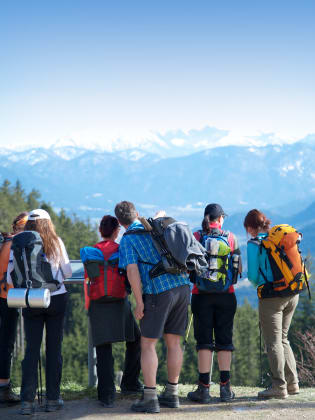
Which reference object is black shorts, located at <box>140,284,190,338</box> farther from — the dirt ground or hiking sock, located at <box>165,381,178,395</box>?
the dirt ground

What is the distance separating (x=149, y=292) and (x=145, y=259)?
34 cm

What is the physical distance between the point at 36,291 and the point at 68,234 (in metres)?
81.8

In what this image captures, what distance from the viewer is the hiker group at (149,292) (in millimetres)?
5484

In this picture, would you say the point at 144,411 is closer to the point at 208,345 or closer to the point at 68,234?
the point at 208,345

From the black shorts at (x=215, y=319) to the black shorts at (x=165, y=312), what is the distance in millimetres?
320

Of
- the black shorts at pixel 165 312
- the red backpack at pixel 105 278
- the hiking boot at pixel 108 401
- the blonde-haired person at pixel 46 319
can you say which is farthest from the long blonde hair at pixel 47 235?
the hiking boot at pixel 108 401

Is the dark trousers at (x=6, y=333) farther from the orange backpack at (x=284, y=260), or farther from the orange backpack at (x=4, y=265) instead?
the orange backpack at (x=284, y=260)

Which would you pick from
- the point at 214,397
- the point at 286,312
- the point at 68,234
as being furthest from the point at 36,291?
the point at 68,234

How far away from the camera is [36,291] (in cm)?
531

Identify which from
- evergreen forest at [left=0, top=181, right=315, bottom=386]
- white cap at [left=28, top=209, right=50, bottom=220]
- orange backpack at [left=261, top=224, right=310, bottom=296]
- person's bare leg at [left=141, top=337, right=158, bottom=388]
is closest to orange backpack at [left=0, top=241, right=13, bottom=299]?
white cap at [left=28, top=209, right=50, bottom=220]

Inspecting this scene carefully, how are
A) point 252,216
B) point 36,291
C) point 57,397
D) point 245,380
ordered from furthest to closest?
1. point 245,380
2. point 252,216
3. point 57,397
4. point 36,291

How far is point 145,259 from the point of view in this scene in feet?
18.2

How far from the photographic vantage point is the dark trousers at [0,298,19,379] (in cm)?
597

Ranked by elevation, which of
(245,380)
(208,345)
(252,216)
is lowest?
(245,380)
